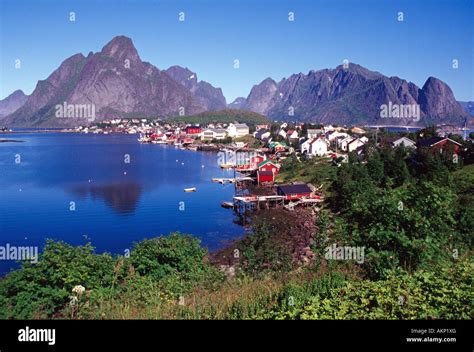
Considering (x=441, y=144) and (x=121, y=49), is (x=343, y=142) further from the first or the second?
(x=121, y=49)

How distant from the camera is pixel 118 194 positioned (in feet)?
60.8

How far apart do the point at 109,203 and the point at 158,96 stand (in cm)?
11158

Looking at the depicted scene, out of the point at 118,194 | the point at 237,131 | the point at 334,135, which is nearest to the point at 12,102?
the point at 237,131

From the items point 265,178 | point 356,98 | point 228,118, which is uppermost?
point 356,98

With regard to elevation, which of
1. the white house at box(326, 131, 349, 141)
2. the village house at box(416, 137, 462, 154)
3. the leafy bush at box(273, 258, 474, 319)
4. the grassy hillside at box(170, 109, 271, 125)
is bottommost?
the leafy bush at box(273, 258, 474, 319)

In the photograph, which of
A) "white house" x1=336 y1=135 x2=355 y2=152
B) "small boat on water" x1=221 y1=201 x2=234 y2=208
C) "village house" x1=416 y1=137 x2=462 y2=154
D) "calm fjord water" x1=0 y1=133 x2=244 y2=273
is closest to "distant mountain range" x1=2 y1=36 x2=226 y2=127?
"calm fjord water" x1=0 y1=133 x2=244 y2=273

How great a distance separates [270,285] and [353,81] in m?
142

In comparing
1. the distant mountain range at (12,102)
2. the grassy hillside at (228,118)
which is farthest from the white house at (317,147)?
the distant mountain range at (12,102)

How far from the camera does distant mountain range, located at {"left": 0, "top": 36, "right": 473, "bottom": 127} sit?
102000mm

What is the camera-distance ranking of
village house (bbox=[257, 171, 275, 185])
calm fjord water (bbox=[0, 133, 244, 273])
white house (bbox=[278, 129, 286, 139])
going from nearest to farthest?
calm fjord water (bbox=[0, 133, 244, 273])
village house (bbox=[257, 171, 275, 185])
white house (bbox=[278, 129, 286, 139])

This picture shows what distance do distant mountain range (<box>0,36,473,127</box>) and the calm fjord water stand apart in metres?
76.7

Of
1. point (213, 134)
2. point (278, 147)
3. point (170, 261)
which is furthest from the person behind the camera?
point (213, 134)

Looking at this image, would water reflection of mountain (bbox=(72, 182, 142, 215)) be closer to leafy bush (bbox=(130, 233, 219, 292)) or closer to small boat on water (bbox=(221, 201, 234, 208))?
small boat on water (bbox=(221, 201, 234, 208))

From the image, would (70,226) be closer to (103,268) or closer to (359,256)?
(103,268)
